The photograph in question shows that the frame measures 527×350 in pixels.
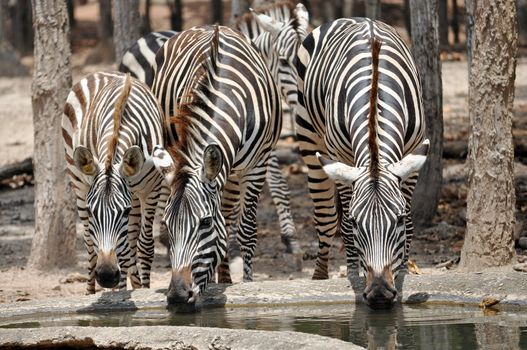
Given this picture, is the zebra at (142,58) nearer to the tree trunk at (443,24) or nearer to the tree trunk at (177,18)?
the tree trunk at (443,24)

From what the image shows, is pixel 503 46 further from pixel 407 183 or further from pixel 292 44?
pixel 292 44

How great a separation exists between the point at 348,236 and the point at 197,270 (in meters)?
2.47

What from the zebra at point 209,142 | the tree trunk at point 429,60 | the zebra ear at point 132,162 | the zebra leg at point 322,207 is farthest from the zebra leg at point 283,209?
the zebra ear at point 132,162

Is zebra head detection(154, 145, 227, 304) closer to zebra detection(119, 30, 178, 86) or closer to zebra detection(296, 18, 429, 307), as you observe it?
zebra detection(296, 18, 429, 307)

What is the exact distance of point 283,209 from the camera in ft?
43.3

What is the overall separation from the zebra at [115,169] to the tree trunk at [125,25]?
12.6 feet

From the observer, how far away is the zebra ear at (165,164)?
8622 mm

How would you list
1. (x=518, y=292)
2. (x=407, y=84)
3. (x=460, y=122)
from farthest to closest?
(x=460, y=122) < (x=407, y=84) < (x=518, y=292)

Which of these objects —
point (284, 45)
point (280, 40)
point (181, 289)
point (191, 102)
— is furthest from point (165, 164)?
point (280, 40)

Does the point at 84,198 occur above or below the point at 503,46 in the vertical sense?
below

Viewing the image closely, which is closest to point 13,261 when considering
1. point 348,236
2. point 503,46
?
point 348,236

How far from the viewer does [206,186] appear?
28.3 ft

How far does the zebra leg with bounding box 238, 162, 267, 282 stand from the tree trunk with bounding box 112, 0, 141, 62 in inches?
182

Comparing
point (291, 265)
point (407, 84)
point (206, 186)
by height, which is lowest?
point (291, 265)
